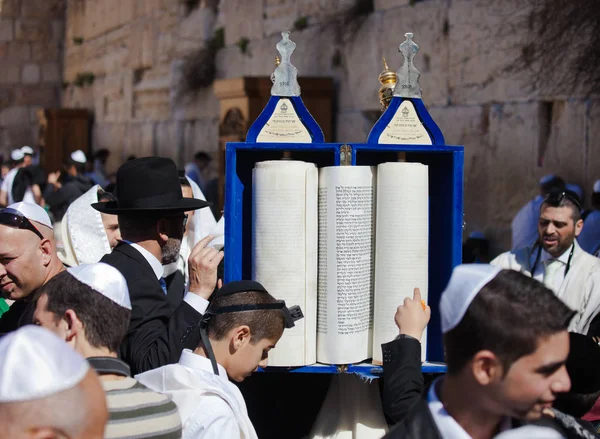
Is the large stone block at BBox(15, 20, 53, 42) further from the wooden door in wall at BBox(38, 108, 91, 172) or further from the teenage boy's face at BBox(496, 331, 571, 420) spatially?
the teenage boy's face at BBox(496, 331, 571, 420)

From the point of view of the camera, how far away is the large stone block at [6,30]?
18781mm

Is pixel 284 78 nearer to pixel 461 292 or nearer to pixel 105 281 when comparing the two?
pixel 105 281

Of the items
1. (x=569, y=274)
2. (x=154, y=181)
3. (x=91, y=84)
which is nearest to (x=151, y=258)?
(x=154, y=181)

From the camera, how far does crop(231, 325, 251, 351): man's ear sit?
7.97ft

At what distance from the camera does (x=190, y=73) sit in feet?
39.1

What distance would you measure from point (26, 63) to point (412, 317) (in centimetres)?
1774

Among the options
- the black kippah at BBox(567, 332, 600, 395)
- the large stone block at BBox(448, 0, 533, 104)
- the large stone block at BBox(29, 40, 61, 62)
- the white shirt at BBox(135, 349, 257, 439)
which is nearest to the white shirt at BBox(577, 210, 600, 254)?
the large stone block at BBox(448, 0, 533, 104)

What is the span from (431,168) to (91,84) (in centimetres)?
1486

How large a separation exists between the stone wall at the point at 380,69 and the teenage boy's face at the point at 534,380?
496cm

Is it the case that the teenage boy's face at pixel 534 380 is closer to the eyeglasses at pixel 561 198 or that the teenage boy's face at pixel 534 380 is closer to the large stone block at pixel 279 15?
the eyeglasses at pixel 561 198

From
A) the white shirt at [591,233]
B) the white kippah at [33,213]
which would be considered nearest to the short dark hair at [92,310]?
the white kippah at [33,213]

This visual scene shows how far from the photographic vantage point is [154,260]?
9.61 ft

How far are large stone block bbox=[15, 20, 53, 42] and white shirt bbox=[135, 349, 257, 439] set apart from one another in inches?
698

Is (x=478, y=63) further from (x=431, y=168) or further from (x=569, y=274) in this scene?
(x=431, y=168)
